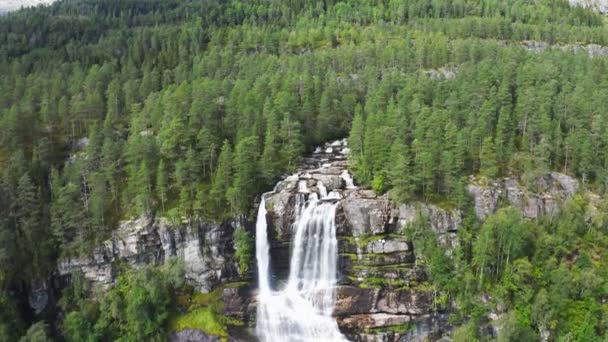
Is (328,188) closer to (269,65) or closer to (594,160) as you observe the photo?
(594,160)

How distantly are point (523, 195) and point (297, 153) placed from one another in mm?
31770

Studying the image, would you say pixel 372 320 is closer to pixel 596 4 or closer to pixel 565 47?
pixel 565 47

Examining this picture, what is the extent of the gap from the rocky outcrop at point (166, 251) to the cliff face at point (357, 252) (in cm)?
13

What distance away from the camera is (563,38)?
442ft

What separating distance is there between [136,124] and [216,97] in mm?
13785

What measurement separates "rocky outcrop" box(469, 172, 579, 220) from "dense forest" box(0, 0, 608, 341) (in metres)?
1.93

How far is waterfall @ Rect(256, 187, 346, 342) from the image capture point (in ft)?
202

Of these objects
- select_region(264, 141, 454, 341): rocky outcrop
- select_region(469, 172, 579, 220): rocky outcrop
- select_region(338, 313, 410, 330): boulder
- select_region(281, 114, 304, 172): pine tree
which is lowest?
select_region(338, 313, 410, 330): boulder

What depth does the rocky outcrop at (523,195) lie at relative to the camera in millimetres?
66438

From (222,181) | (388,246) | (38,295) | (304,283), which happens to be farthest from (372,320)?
(38,295)

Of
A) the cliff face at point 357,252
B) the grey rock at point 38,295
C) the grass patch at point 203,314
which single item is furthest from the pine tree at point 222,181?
the grey rock at point 38,295

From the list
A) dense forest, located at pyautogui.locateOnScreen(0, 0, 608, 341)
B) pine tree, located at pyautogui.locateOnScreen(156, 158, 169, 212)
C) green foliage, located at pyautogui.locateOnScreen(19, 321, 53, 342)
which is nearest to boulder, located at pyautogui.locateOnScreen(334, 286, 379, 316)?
dense forest, located at pyautogui.locateOnScreen(0, 0, 608, 341)

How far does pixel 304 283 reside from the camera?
65.1 m

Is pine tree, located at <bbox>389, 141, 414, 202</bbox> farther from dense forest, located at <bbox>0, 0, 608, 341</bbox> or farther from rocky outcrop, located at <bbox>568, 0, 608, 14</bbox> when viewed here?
rocky outcrop, located at <bbox>568, 0, 608, 14</bbox>
